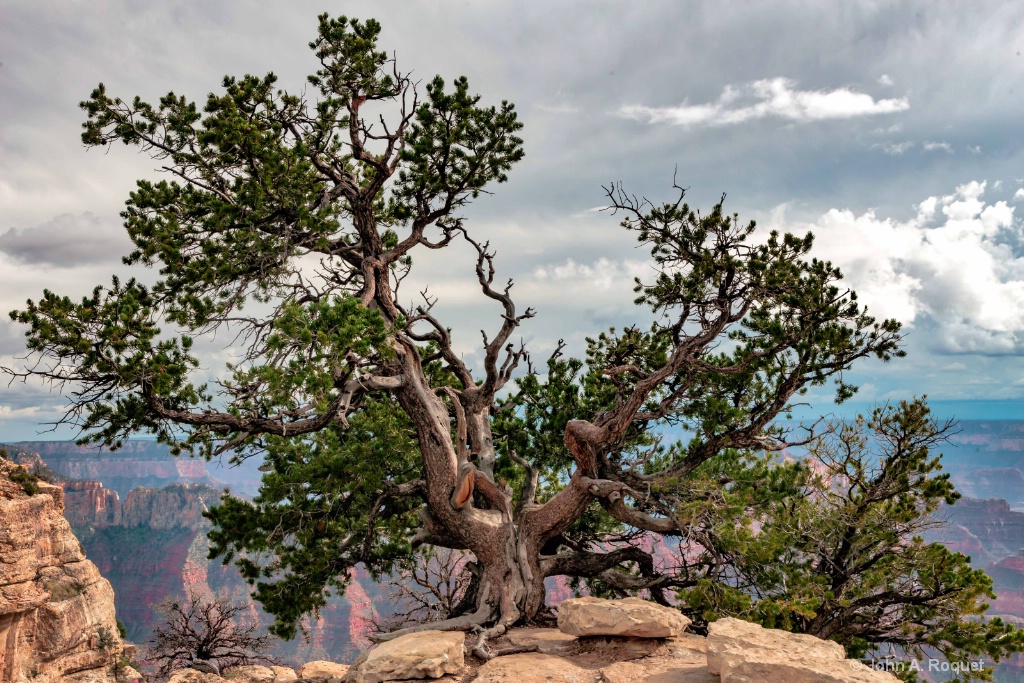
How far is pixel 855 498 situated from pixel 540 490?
8.17 meters

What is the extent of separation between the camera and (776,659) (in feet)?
27.7

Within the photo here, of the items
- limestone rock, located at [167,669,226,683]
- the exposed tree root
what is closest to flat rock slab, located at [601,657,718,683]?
the exposed tree root

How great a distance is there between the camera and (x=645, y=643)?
36.4 ft

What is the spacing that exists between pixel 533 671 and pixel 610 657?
1313 mm

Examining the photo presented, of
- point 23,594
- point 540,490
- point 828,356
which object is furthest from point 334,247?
point 23,594

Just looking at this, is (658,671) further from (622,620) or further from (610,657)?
(622,620)

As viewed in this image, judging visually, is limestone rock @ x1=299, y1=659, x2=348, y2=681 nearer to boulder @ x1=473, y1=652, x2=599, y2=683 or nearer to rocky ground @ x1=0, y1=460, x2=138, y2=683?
boulder @ x1=473, y1=652, x2=599, y2=683

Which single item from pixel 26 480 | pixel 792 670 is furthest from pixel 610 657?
pixel 26 480

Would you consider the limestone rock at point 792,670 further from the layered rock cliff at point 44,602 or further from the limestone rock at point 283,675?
the layered rock cliff at point 44,602

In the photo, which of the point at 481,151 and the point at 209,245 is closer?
the point at 209,245

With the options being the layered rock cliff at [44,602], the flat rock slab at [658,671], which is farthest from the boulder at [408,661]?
the layered rock cliff at [44,602]

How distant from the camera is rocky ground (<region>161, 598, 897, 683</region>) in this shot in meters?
8.42

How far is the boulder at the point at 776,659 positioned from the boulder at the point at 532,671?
1.99m

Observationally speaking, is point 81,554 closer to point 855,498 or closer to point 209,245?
point 209,245
